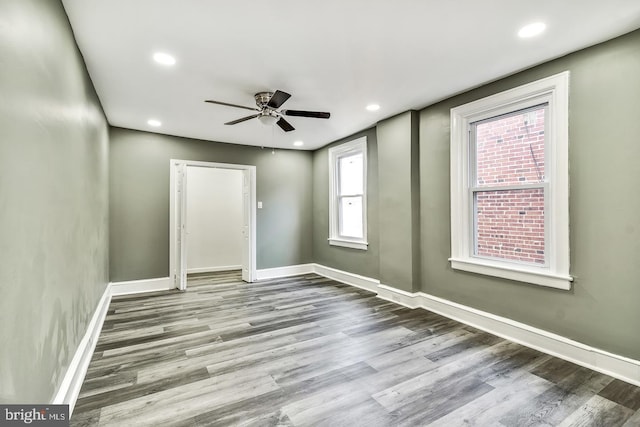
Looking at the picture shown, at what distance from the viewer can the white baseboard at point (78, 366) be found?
1.84 meters

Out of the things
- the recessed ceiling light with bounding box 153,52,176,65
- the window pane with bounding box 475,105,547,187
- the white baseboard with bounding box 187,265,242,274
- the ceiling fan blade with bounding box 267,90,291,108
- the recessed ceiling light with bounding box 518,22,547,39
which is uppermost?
the recessed ceiling light with bounding box 518,22,547,39

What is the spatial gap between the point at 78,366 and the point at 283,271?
3.91m

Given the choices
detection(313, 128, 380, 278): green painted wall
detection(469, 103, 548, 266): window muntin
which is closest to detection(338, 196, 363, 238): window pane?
detection(313, 128, 380, 278): green painted wall

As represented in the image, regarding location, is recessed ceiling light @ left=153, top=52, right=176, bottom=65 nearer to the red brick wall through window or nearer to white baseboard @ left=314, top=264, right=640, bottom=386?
the red brick wall through window

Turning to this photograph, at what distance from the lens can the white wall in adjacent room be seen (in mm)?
6484

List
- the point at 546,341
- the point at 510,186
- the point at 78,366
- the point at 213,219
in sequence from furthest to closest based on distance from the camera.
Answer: the point at 213,219, the point at 510,186, the point at 546,341, the point at 78,366

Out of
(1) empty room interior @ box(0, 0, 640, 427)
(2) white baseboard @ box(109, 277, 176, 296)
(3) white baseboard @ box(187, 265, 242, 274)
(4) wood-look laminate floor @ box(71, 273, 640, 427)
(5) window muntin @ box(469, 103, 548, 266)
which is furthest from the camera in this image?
(3) white baseboard @ box(187, 265, 242, 274)

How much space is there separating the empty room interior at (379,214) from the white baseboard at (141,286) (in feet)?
0.84

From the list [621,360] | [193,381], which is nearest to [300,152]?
[193,381]

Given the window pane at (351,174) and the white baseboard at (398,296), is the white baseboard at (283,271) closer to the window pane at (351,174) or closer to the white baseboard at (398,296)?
the window pane at (351,174)

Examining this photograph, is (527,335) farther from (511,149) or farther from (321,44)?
(321,44)

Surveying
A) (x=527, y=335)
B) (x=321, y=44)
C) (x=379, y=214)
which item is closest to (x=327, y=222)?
(x=379, y=214)

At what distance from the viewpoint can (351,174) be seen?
17.6ft

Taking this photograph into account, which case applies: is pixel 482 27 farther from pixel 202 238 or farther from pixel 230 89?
pixel 202 238
